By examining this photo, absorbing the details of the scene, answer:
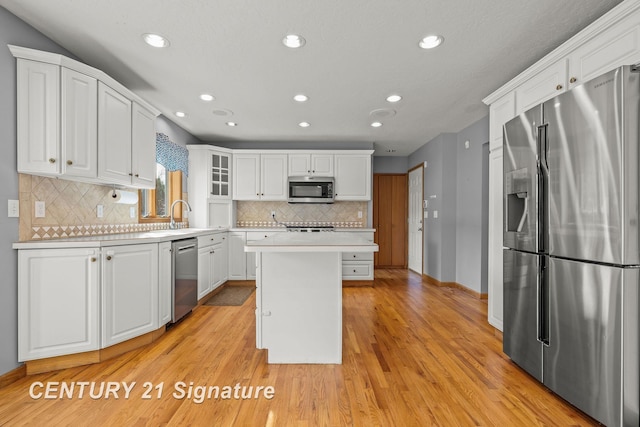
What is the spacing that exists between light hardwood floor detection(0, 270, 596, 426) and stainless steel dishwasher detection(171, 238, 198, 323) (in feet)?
0.72

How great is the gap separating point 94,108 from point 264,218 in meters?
3.31

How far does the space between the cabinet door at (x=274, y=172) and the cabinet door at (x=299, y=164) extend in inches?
4.1

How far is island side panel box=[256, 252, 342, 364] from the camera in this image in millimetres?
2232

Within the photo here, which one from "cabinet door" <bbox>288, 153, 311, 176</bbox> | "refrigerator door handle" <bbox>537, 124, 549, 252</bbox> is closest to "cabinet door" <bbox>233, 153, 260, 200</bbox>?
"cabinet door" <bbox>288, 153, 311, 176</bbox>

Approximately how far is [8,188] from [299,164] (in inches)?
142

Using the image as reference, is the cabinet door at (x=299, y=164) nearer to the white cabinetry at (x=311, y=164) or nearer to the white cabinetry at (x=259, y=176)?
the white cabinetry at (x=311, y=164)

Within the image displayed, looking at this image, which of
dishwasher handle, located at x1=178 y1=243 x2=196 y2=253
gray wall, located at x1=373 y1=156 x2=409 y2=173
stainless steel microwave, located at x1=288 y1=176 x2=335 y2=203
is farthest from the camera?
gray wall, located at x1=373 y1=156 x2=409 y2=173

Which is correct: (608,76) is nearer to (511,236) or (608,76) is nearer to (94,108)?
(511,236)

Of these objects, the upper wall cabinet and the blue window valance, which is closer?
the upper wall cabinet

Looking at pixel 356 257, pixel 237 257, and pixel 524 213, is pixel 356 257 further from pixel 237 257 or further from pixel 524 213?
pixel 524 213

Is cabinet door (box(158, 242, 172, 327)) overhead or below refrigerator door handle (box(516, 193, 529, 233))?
below

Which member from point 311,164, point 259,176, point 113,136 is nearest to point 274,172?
point 259,176

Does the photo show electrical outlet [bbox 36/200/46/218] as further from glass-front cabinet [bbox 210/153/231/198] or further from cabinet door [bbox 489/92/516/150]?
cabinet door [bbox 489/92/516/150]

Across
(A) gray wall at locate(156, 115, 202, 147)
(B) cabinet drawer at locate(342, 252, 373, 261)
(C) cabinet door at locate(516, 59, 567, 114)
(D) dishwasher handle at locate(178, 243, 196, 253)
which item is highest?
(A) gray wall at locate(156, 115, 202, 147)
